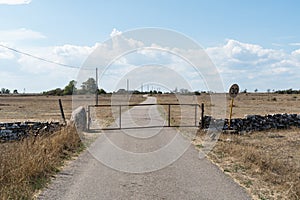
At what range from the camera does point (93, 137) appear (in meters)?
17.8

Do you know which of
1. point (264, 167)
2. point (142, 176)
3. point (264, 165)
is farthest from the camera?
point (264, 165)

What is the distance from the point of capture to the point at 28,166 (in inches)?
350

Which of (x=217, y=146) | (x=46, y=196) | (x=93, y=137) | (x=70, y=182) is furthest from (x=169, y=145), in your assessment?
(x=46, y=196)

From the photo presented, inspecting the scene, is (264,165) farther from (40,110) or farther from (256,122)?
(40,110)

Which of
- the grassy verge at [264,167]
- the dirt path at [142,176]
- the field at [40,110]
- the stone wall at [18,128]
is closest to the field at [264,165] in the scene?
the grassy verge at [264,167]

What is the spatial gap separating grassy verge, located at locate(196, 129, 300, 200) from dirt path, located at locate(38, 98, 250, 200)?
45 cm

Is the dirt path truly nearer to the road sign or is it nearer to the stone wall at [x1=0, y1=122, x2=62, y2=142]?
the stone wall at [x1=0, y1=122, x2=62, y2=142]

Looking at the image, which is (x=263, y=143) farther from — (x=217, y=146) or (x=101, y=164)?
(x=101, y=164)

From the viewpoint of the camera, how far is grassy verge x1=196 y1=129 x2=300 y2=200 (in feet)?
26.5

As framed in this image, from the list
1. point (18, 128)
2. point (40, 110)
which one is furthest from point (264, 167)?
point (40, 110)

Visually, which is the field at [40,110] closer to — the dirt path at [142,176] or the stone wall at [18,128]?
the stone wall at [18,128]

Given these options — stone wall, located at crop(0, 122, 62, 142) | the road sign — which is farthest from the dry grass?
the road sign

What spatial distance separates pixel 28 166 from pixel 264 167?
250 inches

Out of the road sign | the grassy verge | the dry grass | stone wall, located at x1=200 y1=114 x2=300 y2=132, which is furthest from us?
stone wall, located at x1=200 y1=114 x2=300 y2=132
